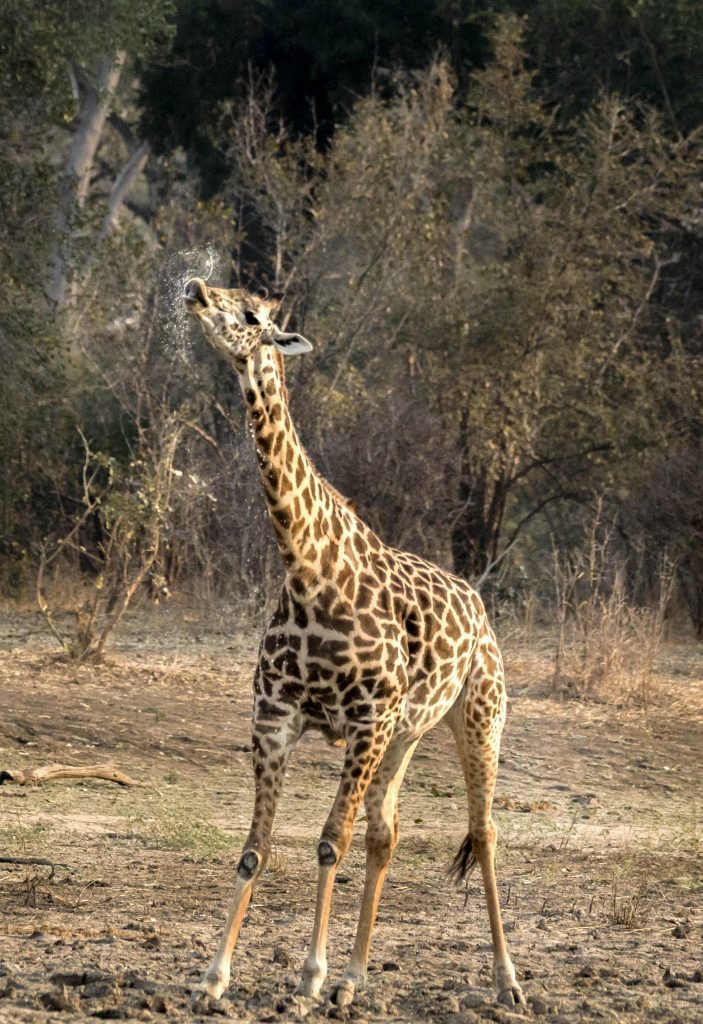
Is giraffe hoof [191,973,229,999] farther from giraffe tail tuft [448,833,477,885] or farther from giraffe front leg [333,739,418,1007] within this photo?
giraffe tail tuft [448,833,477,885]

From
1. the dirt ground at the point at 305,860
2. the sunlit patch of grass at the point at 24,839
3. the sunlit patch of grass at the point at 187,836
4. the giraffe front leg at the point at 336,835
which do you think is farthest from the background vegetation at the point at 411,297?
the giraffe front leg at the point at 336,835

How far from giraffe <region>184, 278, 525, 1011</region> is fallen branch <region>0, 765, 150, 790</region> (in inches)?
149

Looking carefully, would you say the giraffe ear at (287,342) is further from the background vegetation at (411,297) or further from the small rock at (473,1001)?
the background vegetation at (411,297)

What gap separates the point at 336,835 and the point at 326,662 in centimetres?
54

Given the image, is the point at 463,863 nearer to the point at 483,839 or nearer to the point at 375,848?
the point at 483,839

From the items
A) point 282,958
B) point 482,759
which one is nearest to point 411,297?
point 482,759

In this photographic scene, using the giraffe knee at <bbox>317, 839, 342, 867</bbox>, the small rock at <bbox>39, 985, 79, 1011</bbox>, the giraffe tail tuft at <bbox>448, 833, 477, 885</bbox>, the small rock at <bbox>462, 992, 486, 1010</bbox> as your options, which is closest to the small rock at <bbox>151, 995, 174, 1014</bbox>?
the small rock at <bbox>39, 985, 79, 1011</bbox>

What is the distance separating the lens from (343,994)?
5254 mm

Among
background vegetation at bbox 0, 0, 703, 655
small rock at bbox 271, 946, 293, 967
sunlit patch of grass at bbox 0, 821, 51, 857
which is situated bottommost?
sunlit patch of grass at bbox 0, 821, 51, 857

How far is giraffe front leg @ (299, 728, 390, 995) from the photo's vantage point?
522 centimetres

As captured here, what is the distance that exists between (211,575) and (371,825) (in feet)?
31.6

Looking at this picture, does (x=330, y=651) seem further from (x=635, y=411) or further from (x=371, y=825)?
(x=635, y=411)

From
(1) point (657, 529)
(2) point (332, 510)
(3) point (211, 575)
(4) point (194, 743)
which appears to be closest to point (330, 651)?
(2) point (332, 510)

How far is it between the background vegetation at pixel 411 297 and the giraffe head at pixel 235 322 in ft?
30.9
